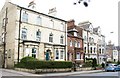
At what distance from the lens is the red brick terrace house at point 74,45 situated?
4344cm

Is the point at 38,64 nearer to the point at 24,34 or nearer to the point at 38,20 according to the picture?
the point at 24,34

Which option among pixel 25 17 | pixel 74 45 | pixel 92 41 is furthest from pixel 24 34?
pixel 92 41

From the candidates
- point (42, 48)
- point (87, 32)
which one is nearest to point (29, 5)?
point (42, 48)

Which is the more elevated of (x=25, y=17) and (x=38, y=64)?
(x=25, y=17)

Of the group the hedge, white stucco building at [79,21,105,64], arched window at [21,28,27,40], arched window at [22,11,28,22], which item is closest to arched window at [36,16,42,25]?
arched window at [22,11,28,22]

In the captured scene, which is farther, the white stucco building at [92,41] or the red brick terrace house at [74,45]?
the white stucco building at [92,41]

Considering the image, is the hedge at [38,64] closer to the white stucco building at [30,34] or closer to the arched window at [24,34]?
the white stucco building at [30,34]

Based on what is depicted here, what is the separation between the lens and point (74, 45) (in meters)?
44.6

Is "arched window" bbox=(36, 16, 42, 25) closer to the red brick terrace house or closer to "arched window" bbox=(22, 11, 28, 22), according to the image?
"arched window" bbox=(22, 11, 28, 22)

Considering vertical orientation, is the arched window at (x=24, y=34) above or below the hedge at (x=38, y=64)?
above

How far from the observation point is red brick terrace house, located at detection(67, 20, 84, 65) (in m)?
43.4

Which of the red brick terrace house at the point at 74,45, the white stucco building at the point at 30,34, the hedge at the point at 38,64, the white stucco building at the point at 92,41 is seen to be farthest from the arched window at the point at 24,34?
the white stucco building at the point at 92,41

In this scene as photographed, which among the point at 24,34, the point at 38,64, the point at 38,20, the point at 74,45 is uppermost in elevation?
the point at 38,20

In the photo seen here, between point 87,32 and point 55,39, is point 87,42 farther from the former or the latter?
point 55,39
